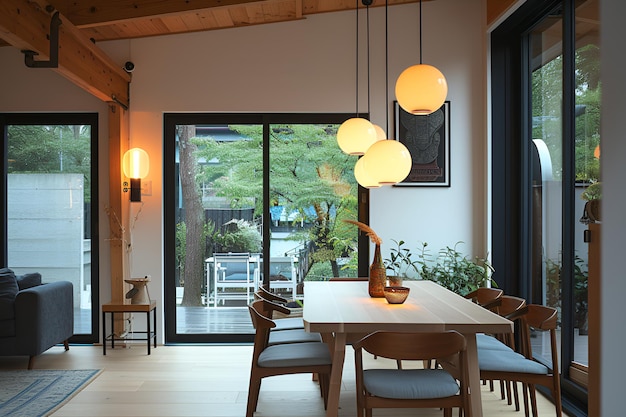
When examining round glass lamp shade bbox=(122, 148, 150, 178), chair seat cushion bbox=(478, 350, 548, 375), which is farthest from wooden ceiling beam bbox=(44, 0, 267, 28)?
chair seat cushion bbox=(478, 350, 548, 375)

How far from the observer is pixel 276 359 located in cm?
334

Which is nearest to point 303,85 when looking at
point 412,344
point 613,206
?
point 412,344

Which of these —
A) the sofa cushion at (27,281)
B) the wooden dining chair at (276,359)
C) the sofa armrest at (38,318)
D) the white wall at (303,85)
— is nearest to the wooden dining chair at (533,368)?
the wooden dining chair at (276,359)

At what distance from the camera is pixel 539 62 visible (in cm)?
502

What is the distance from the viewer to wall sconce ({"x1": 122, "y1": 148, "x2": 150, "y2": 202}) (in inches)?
227

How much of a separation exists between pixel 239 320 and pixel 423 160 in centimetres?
245

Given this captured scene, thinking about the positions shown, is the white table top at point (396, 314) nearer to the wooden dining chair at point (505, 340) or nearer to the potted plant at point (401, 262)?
the wooden dining chair at point (505, 340)

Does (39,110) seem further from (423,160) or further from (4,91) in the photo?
(423,160)

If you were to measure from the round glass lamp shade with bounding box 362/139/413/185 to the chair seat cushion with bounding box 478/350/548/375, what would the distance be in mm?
1110

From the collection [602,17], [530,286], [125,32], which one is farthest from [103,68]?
[602,17]

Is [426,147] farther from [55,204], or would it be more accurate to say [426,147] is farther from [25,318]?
[25,318]

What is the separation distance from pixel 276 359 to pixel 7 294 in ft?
9.03

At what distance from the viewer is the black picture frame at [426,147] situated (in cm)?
589

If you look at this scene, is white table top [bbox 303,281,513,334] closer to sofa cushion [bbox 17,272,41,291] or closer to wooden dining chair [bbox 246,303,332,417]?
wooden dining chair [bbox 246,303,332,417]
